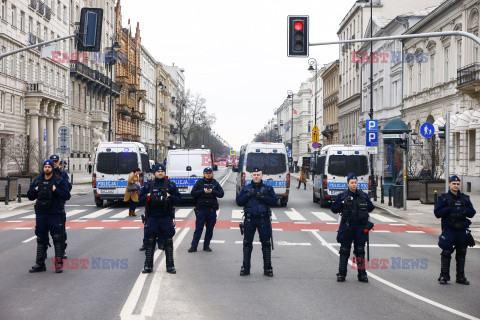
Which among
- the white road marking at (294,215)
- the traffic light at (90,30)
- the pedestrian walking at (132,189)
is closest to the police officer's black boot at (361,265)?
A: the traffic light at (90,30)

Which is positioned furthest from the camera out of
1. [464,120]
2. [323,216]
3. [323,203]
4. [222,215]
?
[464,120]

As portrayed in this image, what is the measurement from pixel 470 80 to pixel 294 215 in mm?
14611

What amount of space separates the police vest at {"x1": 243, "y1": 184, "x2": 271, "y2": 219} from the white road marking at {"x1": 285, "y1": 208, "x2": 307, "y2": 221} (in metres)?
9.77

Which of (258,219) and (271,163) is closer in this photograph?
(258,219)

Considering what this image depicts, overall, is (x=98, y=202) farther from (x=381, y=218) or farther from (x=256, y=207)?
(x=256, y=207)

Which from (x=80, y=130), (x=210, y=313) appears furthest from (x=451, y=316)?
(x=80, y=130)

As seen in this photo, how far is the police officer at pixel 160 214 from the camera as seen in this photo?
→ 9.27 meters

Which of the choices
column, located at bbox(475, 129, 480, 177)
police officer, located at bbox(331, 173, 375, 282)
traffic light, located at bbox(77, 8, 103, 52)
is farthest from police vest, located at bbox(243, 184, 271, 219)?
column, located at bbox(475, 129, 480, 177)

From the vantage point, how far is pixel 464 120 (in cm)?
3025

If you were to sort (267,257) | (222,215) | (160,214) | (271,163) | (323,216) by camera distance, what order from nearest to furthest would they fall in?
1. (267,257)
2. (160,214)
3. (222,215)
4. (323,216)
5. (271,163)

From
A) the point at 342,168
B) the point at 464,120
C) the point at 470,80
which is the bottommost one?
the point at 342,168

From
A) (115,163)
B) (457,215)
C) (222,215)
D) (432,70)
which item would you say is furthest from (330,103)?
(457,215)

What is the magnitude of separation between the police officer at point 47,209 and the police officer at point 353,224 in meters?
4.43

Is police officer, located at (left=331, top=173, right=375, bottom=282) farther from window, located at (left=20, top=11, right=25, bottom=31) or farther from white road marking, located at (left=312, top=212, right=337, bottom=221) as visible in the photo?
window, located at (left=20, top=11, right=25, bottom=31)
